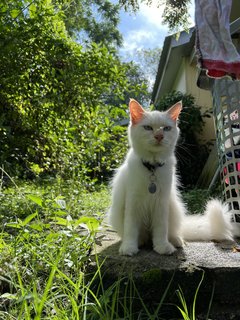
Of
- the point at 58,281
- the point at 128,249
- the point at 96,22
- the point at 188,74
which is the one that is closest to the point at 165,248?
the point at 128,249

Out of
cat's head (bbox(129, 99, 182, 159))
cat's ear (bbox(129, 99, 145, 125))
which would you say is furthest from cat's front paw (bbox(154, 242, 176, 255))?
cat's ear (bbox(129, 99, 145, 125))

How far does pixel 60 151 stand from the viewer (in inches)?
169

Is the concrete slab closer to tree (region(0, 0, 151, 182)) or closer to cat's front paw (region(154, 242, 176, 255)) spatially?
cat's front paw (region(154, 242, 176, 255))

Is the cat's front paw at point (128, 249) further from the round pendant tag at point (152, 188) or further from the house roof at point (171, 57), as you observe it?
the house roof at point (171, 57)

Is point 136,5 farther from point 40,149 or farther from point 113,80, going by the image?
point 40,149

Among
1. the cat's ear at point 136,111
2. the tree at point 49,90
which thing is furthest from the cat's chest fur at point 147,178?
the tree at point 49,90

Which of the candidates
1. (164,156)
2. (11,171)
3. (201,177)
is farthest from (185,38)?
(164,156)

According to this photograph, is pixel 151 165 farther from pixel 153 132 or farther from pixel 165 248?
pixel 165 248

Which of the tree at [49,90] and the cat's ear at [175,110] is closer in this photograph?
the cat's ear at [175,110]

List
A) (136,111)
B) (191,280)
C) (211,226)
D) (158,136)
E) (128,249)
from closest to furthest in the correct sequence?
(191,280)
(128,249)
(158,136)
(136,111)
(211,226)

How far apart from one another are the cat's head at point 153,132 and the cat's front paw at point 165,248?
55cm

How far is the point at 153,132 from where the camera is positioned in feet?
7.40

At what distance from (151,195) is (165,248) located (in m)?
0.33

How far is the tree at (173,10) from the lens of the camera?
130 inches
